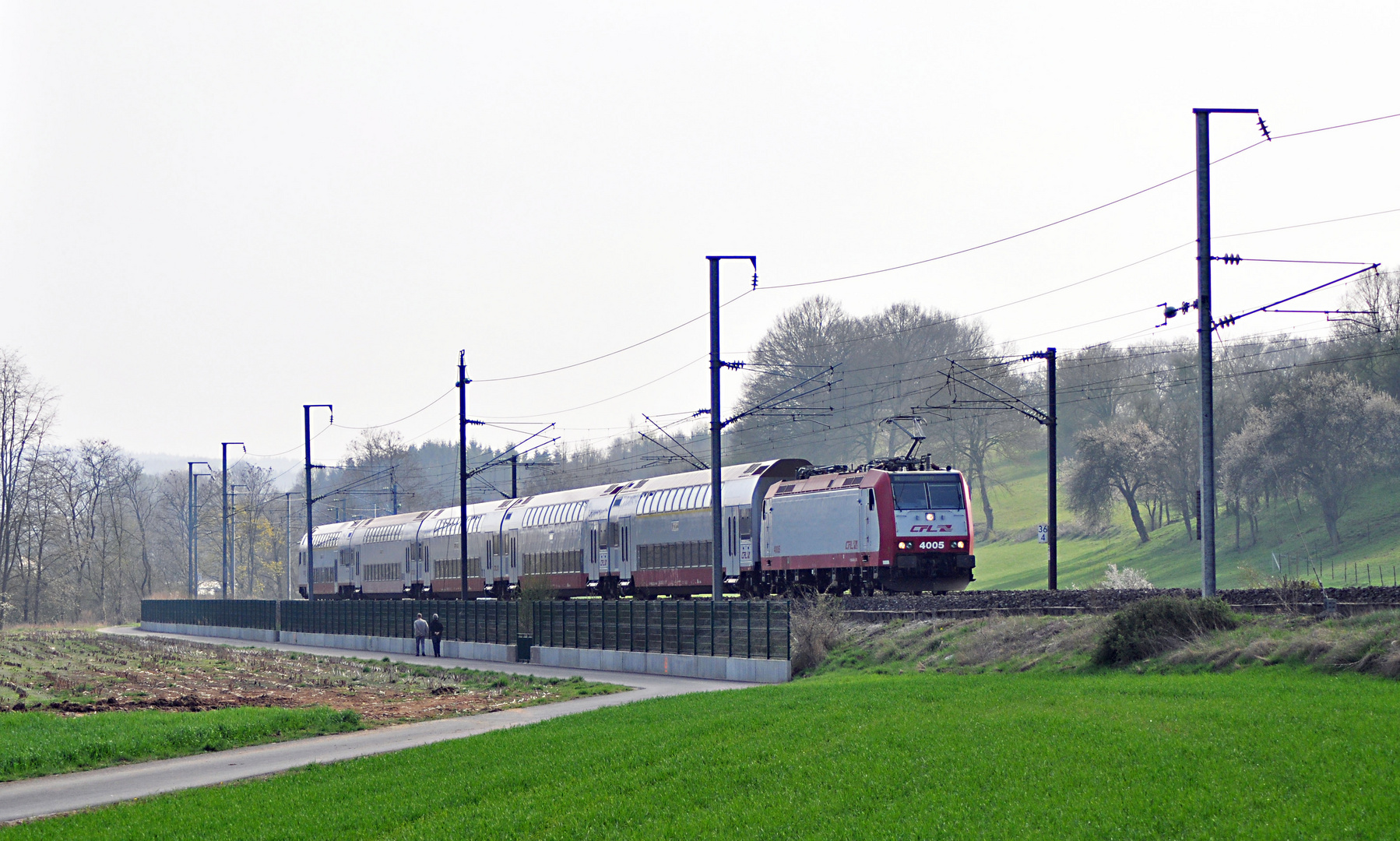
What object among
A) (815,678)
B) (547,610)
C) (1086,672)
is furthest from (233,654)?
(1086,672)

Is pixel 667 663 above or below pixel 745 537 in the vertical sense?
below

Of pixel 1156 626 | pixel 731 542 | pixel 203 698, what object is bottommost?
pixel 203 698

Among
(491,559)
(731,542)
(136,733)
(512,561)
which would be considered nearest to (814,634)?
(731,542)

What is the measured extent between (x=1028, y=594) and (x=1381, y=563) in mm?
31959

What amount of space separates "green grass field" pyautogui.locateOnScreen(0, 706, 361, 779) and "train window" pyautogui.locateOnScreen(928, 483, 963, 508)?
19.1 meters

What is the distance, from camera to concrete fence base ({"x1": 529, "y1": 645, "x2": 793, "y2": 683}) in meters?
32.0

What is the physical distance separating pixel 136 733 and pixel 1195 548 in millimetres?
60897

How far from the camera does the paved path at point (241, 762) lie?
17375 mm

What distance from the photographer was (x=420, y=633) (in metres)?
45.9

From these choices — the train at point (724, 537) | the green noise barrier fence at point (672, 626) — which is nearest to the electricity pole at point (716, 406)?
the green noise barrier fence at point (672, 626)

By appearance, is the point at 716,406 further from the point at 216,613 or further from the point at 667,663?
the point at 216,613

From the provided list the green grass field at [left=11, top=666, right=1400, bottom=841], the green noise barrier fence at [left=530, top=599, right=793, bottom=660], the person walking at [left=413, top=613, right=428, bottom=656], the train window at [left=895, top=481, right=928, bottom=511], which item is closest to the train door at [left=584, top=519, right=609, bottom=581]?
the person walking at [left=413, top=613, right=428, bottom=656]

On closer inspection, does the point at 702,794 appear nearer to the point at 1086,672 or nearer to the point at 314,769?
the point at 314,769

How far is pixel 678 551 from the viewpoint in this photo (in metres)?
48.0
